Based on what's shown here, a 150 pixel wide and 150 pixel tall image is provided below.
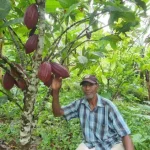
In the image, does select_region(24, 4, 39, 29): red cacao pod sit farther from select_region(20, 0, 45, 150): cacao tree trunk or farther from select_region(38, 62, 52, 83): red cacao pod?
select_region(38, 62, 52, 83): red cacao pod

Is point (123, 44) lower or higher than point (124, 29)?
higher

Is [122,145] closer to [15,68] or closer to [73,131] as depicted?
[15,68]

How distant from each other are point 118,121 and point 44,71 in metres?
0.75

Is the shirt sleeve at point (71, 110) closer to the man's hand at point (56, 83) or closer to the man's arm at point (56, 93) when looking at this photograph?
the man's arm at point (56, 93)

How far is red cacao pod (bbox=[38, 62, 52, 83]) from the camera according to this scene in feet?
3.39

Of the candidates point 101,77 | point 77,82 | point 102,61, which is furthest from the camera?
point 77,82

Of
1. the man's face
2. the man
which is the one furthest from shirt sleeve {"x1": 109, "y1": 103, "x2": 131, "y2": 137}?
the man's face

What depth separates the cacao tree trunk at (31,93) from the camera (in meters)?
1.07

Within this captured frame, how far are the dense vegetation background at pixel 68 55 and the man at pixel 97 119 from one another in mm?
89

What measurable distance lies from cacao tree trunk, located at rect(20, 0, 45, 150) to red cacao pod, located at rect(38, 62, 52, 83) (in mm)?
51

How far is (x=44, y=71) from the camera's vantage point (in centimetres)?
104

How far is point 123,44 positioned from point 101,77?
0.44 meters

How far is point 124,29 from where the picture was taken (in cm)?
145

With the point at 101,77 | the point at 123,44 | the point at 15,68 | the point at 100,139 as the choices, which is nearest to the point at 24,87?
the point at 15,68
